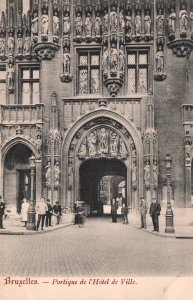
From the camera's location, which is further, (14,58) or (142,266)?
(14,58)

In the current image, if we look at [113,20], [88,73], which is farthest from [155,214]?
[113,20]

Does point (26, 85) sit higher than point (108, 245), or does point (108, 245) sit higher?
point (26, 85)

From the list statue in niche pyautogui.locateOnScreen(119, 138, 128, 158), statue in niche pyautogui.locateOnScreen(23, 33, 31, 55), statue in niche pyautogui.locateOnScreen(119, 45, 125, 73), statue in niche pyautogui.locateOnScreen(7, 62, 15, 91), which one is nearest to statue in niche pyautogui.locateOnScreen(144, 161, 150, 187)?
statue in niche pyautogui.locateOnScreen(119, 138, 128, 158)

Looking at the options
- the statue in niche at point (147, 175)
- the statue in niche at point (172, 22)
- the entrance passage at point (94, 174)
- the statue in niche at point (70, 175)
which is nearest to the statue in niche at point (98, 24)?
the statue in niche at point (172, 22)

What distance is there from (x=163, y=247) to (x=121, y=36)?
13.4m

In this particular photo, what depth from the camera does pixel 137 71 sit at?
25516 millimetres

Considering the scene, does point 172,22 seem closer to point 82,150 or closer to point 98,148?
point 98,148

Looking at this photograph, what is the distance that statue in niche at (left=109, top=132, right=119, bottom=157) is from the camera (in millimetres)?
24953

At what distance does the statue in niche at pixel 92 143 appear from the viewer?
25031mm

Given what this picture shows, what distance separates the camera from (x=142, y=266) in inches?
430

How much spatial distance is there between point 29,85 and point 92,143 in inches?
185

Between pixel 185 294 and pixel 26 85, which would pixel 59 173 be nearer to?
pixel 26 85

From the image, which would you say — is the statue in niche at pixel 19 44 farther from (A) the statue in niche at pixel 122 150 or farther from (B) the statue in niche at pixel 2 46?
Answer: (A) the statue in niche at pixel 122 150

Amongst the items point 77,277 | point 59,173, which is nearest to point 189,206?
point 59,173
